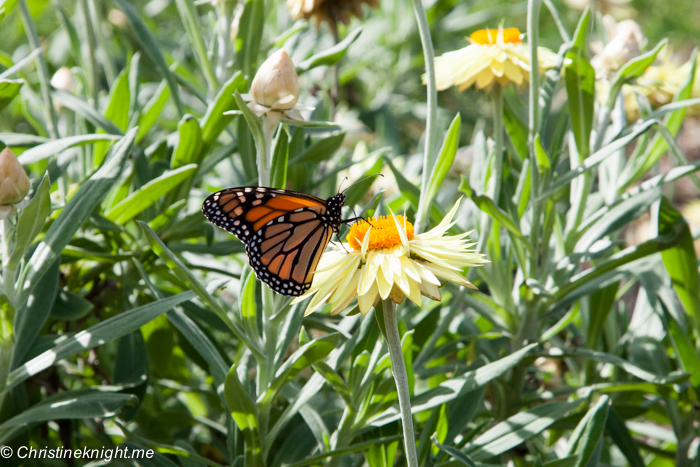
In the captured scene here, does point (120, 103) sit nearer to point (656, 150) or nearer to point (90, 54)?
point (90, 54)

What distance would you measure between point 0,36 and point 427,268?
1.98 m

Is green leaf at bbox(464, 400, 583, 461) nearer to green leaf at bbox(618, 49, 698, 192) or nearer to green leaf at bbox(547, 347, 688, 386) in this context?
green leaf at bbox(547, 347, 688, 386)

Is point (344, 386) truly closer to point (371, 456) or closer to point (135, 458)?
point (371, 456)

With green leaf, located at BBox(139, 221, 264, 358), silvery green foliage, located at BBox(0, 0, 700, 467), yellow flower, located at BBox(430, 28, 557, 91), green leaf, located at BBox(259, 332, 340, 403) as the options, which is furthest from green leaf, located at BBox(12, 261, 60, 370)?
yellow flower, located at BBox(430, 28, 557, 91)

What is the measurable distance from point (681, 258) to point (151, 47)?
0.99 m

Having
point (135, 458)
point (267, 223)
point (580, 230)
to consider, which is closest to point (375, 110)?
point (580, 230)

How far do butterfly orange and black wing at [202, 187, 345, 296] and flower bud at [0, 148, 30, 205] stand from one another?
0.22 metres

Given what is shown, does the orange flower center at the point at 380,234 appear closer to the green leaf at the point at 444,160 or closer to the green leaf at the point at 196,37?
the green leaf at the point at 444,160

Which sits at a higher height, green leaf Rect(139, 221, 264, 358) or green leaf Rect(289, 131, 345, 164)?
green leaf Rect(289, 131, 345, 164)

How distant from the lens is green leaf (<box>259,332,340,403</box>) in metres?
0.79

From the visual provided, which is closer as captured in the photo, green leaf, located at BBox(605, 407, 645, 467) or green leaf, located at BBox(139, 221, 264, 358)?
green leaf, located at BBox(139, 221, 264, 358)

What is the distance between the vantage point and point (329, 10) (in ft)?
4.82

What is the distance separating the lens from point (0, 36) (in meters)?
2.14

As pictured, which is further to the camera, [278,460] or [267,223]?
[278,460]
